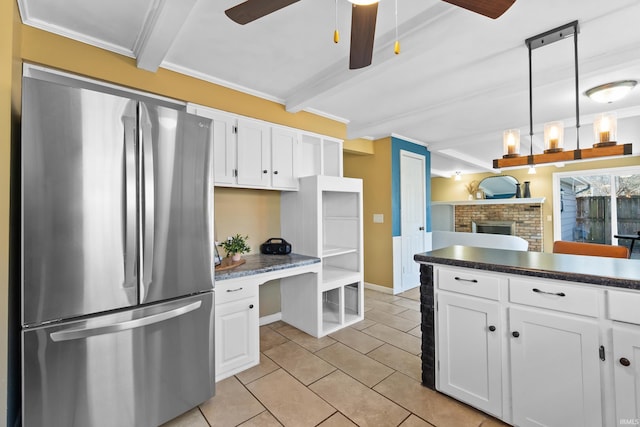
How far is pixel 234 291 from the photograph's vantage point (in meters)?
2.24

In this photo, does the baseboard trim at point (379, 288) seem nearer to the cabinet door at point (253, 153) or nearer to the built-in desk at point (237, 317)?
the built-in desk at point (237, 317)

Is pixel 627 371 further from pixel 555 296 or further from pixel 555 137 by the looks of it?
pixel 555 137

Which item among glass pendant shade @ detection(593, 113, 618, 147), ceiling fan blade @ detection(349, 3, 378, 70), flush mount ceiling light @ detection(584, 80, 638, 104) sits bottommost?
glass pendant shade @ detection(593, 113, 618, 147)

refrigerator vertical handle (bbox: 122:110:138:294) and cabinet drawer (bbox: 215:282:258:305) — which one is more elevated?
refrigerator vertical handle (bbox: 122:110:138:294)

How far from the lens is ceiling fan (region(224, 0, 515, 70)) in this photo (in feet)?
3.99

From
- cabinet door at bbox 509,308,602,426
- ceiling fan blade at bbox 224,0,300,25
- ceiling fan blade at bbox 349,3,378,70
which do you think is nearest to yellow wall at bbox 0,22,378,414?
ceiling fan blade at bbox 224,0,300,25

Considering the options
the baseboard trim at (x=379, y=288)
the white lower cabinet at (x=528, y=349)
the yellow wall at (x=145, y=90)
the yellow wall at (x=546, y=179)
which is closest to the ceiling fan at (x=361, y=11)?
the yellow wall at (x=145, y=90)

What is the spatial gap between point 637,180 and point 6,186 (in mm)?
9132

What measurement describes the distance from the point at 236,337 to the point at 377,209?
9.93ft

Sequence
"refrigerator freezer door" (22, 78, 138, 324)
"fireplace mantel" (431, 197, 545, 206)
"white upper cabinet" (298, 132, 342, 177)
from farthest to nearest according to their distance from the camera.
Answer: "fireplace mantel" (431, 197, 545, 206) → "white upper cabinet" (298, 132, 342, 177) → "refrigerator freezer door" (22, 78, 138, 324)

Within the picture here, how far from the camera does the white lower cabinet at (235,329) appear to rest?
2.18 metres

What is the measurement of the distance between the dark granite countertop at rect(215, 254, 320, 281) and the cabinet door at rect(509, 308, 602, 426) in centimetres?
170

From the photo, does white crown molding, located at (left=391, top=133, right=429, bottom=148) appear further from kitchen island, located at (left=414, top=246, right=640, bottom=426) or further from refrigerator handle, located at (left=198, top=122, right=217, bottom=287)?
refrigerator handle, located at (left=198, top=122, right=217, bottom=287)

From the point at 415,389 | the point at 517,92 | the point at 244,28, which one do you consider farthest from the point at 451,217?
the point at 244,28
